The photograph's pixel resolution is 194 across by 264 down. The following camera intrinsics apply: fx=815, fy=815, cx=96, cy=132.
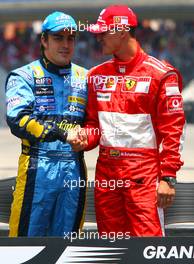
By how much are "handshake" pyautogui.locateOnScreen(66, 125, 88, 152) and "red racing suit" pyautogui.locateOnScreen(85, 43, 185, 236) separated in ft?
0.23

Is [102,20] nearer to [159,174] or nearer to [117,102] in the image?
[117,102]

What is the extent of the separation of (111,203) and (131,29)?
3.27ft

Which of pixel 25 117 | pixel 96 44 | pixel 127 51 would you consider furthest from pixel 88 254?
pixel 96 44

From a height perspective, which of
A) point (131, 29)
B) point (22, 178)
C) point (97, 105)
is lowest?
point (22, 178)

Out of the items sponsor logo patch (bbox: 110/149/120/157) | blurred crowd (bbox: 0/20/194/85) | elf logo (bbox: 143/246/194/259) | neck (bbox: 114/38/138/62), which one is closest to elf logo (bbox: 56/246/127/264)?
elf logo (bbox: 143/246/194/259)

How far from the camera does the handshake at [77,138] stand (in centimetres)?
443

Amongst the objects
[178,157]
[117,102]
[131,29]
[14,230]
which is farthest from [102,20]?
[14,230]

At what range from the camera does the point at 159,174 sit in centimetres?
460

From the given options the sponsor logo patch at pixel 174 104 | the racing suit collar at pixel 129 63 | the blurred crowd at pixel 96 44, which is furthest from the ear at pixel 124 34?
the blurred crowd at pixel 96 44

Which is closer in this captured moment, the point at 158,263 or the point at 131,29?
the point at 158,263

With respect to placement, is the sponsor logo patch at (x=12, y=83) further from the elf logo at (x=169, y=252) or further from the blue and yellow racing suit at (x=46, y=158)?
the elf logo at (x=169, y=252)

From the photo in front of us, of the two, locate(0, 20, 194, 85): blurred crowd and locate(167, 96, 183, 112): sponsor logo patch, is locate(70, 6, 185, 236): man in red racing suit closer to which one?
locate(167, 96, 183, 112): sponsor logo patch

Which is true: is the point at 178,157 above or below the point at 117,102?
below

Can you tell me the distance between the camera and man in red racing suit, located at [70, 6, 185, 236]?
4488 mm
